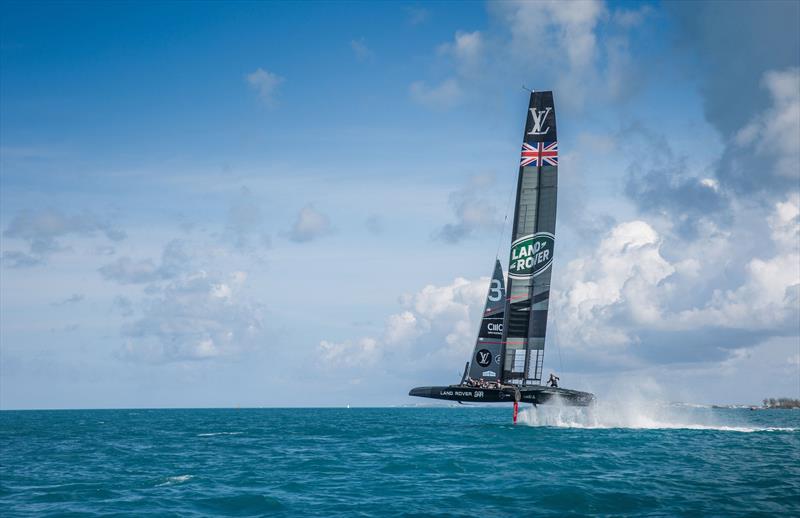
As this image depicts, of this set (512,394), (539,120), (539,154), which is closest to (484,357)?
(512,394)

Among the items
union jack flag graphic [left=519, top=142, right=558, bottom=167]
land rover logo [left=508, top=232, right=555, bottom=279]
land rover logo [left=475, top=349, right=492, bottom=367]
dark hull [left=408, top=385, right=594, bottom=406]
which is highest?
union jack flag graphic [left=519, top=142, right=558, bottom=167]

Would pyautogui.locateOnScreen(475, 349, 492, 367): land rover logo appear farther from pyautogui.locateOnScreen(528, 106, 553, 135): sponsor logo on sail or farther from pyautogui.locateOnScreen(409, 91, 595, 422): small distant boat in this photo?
pyautogui.locateOnScreen(528, 106, 553, 135): sponsor logo on sail

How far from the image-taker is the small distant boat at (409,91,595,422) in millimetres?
53375

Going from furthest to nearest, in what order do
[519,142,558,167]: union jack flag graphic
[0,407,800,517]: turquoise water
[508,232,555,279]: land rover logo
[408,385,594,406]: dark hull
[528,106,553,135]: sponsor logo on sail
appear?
[528,106,553,135]: sponsor logo on sail, [508,232,555,279]: land rover logo, [519,142,558,167]: union jack flag graphic, [408,385,594,406]: dark hull, [0,407,800,517]: turquoise water

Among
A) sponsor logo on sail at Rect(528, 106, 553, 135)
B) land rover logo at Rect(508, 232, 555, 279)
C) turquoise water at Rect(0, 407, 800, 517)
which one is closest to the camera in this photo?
turquoise water at Rect(0, 407, 800, 517)

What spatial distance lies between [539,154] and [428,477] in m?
31.0

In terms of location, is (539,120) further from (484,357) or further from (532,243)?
(484,357)

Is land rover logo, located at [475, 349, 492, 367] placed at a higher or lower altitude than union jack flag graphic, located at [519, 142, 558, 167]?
lower

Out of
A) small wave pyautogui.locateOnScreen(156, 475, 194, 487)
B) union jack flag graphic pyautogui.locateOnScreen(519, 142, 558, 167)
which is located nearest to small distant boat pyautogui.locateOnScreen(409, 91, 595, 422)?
union jack flag graphic pyautogui.locateOnScreen(519, 142, 558, 167)

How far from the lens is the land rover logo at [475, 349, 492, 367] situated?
54.5m

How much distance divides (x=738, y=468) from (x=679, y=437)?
51.8 feet

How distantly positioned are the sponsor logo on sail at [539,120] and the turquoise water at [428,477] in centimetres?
2142

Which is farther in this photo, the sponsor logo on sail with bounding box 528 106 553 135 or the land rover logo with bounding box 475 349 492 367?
the land rover logo with bounding box 475 349 492 367

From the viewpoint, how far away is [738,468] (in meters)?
29.1
